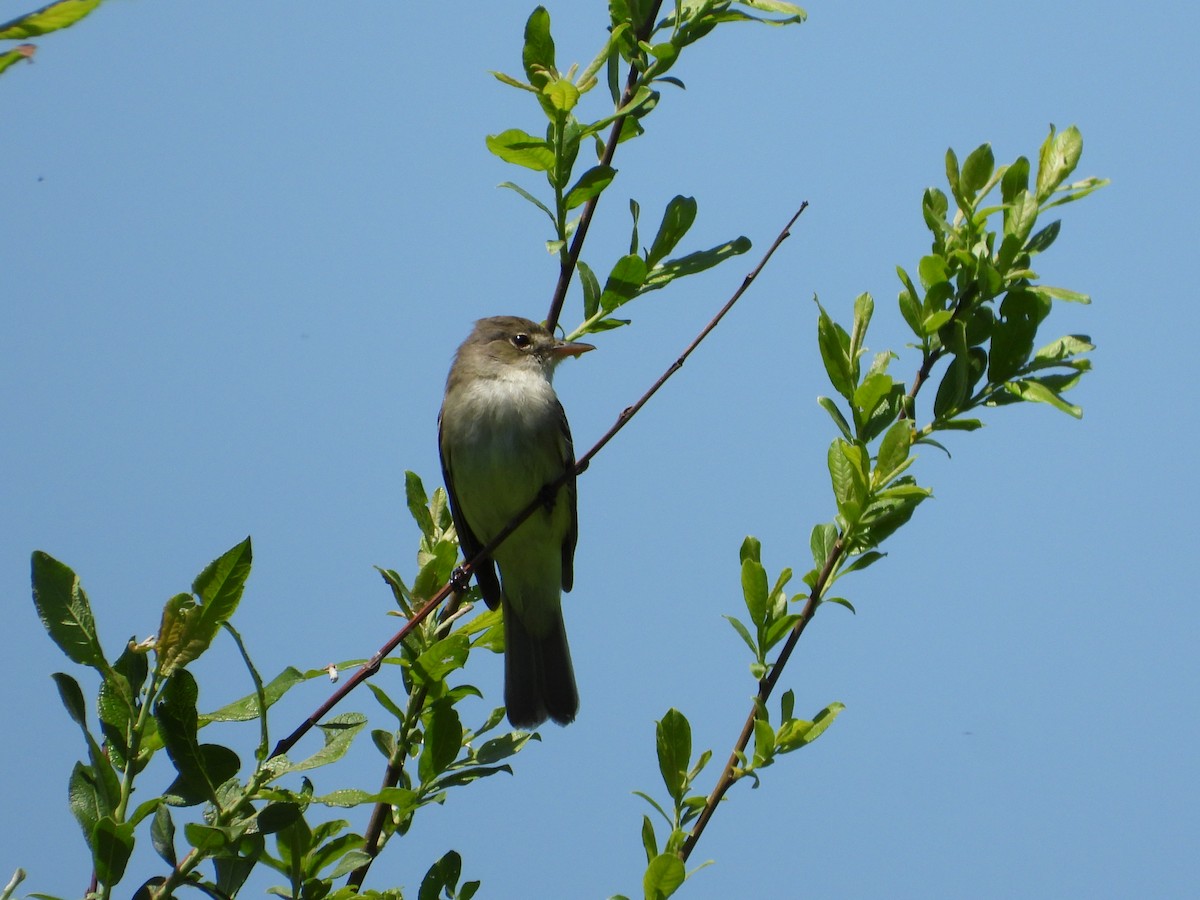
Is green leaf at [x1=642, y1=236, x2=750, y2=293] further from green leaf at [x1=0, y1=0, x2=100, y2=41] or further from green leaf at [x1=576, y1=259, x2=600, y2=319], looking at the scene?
green leaf at [x1=0, y1=0, x2=100, y2=41]

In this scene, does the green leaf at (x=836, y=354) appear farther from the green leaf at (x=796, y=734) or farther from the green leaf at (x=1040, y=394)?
the green leaf at (x=796, y=734)

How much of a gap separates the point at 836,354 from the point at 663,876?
127 centimetres

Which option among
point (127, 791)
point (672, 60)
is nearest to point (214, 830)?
point (127, 791)

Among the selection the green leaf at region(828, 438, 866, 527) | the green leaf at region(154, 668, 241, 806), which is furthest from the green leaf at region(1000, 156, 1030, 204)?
the green leaf at region(154, 668, 241, 806)

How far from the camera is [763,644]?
2.85 meters

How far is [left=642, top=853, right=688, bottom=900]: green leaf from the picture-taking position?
2.44 m

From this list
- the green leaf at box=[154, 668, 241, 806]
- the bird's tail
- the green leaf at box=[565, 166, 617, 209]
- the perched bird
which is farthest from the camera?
the perched bird

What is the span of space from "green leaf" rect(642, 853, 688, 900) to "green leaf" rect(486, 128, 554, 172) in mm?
1817

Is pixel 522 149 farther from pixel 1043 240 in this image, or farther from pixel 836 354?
pixel 1043 240

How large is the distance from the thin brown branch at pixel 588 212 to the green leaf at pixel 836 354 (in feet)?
2.56

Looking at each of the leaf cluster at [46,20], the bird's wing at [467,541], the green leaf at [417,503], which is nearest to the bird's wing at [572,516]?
the bird's wing at [467,541]

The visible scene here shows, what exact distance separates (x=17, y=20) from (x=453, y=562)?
200cm

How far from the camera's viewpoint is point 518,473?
5875mm

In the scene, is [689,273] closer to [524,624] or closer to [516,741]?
[516,741]
